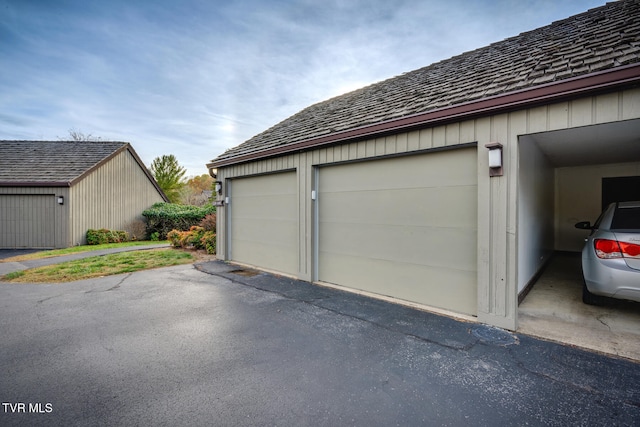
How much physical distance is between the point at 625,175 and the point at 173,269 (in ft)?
38.9

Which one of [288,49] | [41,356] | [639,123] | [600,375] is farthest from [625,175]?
[41,356]

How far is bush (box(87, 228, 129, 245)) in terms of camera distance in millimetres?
12328

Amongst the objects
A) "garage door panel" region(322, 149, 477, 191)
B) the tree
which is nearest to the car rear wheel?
"garage door panel" region(322, 149, 477, 191)

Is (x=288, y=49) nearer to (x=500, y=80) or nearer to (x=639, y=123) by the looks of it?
(x=500, y=80)

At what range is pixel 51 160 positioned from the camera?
12914 mm

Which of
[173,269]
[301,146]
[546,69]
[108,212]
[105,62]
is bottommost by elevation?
[173,269]

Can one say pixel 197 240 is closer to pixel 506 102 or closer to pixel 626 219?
pixel 506 102

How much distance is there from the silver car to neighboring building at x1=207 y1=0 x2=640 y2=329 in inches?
31.3

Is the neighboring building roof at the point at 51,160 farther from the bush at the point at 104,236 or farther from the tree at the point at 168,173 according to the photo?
the tree at the point at 168,173

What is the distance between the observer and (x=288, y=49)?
912cm

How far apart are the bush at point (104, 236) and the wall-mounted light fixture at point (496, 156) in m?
15.4

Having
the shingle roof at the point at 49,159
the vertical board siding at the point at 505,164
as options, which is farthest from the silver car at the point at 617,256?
the shingle roof at the point at 49,159

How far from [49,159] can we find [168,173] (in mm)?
15735

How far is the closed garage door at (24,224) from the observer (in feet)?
37.0
